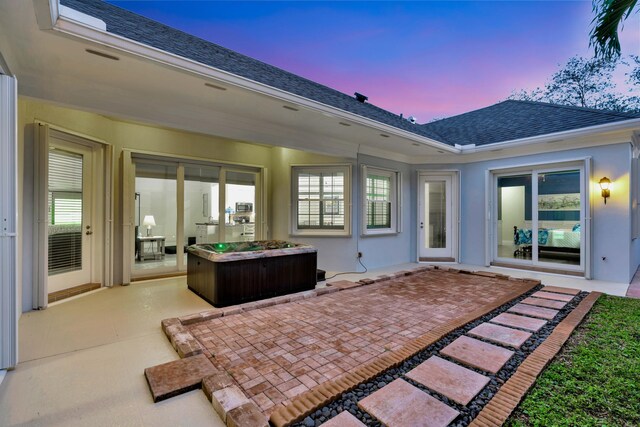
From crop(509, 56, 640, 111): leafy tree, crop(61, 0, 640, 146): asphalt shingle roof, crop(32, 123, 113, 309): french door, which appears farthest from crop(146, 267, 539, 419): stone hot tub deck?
crop(509, 56, 640, 111): leafy tree

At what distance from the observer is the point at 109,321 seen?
11.1 ft

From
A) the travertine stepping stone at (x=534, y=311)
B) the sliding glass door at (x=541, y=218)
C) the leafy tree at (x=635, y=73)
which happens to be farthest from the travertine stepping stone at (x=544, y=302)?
the leafy tree at (x=635, y=73)

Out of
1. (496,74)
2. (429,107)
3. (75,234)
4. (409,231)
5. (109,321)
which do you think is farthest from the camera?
(429,107)

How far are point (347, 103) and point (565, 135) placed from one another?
13.8 feet

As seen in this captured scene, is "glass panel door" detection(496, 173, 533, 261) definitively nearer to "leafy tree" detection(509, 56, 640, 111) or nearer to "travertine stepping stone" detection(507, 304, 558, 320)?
"travertine stepping stone" detection(507, 304, 558, 320)

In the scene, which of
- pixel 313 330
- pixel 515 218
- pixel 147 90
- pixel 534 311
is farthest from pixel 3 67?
pixel 515 218

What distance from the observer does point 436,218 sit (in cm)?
771

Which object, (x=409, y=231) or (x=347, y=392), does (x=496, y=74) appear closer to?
(x=409, y=231)

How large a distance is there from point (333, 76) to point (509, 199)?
36.7 ft

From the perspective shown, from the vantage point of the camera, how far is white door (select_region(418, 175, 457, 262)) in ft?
24.8

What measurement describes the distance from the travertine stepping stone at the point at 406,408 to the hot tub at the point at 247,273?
259cm

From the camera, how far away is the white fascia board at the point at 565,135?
16.1ft

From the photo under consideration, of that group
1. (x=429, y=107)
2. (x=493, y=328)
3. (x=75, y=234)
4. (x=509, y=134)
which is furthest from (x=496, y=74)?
(x=75, y=234)

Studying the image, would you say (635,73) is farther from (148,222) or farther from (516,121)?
(148,222)
